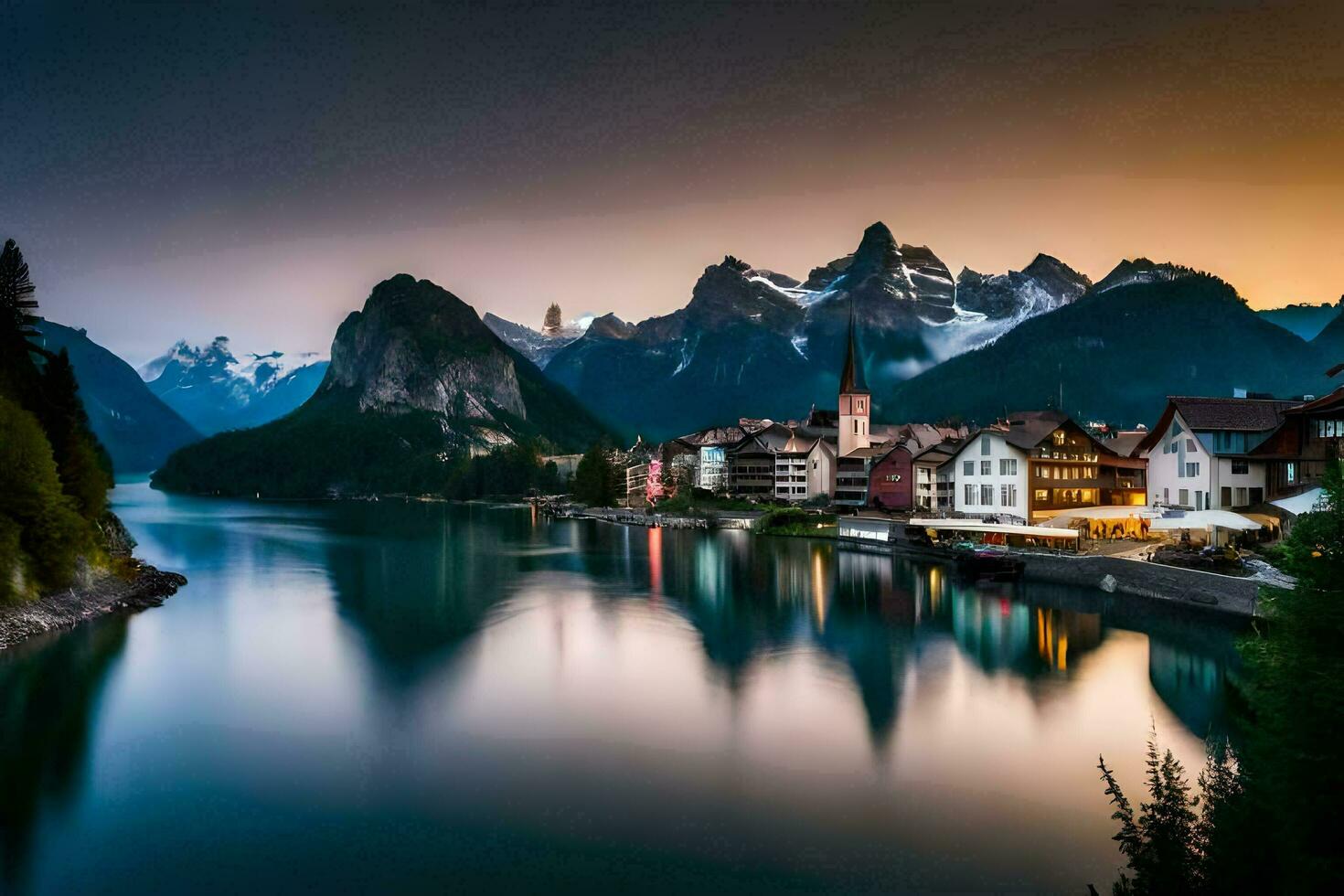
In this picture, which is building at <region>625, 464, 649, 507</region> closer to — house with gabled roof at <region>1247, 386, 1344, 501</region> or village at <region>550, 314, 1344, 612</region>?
village at <region>550, 314, 1344, 612</region>

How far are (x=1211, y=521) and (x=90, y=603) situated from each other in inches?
1782


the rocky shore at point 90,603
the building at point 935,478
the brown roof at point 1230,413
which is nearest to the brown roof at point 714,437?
the building at point 935,478

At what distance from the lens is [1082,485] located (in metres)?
51.5

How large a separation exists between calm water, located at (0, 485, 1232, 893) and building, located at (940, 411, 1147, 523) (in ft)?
46.2

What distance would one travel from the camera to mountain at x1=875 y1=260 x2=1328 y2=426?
13825cm

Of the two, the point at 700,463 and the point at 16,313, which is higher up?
the point at 16,313

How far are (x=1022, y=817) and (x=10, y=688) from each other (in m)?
24.9

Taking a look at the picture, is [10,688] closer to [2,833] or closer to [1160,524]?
[2,833]

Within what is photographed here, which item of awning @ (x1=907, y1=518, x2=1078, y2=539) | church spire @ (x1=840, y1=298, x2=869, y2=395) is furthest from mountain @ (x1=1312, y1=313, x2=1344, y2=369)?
awning @ (x1=907, y1=518, x2=1078, y2=539)

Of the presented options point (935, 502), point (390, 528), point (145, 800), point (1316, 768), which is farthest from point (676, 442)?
point (1316, 768)

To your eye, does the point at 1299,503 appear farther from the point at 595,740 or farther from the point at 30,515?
the point at 30,515

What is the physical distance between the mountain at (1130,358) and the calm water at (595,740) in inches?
4506

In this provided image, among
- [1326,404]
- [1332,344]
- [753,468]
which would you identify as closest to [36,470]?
[1326,404]

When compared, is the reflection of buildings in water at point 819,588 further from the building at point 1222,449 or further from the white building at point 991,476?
the building at point 1222,449
